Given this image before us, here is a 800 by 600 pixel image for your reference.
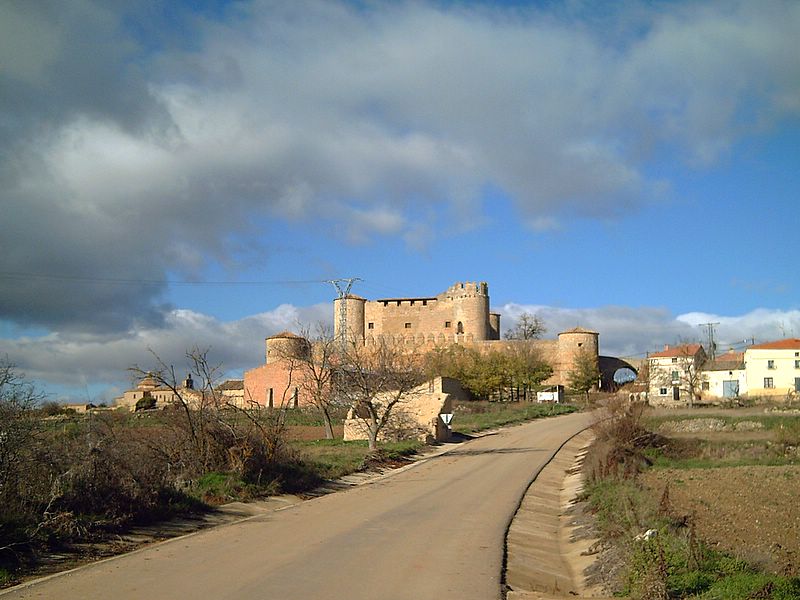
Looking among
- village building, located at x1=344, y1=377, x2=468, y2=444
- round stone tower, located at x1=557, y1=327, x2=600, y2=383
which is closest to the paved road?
village building, located at x1=344, y1=377, x2=468, y2=444

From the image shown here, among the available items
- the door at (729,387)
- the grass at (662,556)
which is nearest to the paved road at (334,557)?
the grass at (662,556)

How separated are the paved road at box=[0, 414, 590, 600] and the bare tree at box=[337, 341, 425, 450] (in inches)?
441

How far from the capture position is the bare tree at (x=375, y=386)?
2956 cm

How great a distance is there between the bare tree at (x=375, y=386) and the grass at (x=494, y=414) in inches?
312

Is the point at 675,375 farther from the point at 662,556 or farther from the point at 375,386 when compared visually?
the point at 662,556

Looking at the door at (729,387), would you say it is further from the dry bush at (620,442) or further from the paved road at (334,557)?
the paved road at (334,557)

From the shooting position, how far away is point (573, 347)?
89250 millimetres

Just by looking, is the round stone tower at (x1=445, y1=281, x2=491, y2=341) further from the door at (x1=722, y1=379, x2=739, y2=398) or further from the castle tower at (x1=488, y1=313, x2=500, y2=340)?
the door at (x1=722, y1=379, x2=739, y2=398)

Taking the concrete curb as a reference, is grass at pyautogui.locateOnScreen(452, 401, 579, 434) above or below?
above

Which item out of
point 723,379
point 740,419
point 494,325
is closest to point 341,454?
point 740,419

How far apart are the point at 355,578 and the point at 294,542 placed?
254cm

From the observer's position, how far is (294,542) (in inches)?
453

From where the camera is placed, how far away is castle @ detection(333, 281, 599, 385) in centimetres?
8994

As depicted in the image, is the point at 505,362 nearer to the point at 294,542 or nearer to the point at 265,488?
the point at 265,488
